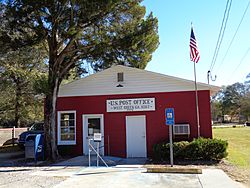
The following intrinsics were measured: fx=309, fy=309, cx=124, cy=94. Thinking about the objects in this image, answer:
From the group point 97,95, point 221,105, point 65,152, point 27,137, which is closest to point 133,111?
point 97,95

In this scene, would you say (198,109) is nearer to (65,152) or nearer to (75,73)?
(65,152)

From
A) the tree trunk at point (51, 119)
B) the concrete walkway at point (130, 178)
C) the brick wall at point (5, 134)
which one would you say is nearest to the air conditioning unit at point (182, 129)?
the concrete walkway at point (130, 178)

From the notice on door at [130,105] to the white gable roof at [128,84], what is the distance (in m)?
0.48

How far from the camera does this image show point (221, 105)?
96.9 metres

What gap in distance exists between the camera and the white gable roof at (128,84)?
1622cm

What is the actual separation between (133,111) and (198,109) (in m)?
3.40

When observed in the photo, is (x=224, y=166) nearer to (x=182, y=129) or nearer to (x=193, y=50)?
(x=182, y=129)

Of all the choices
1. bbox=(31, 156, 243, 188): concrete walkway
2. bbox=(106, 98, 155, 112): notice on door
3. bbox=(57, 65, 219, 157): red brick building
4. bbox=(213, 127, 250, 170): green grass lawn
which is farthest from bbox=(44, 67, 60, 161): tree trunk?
bbox=(213, 127, 250, 170): green grass lawn

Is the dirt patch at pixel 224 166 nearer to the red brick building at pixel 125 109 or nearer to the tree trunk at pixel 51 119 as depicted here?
the red brick building at pixel 125 109

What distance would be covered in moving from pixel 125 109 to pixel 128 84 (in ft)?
4.51

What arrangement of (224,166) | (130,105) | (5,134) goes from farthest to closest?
(5,134)
(130,105)
(224,166)

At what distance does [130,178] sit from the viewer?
10.2 meters

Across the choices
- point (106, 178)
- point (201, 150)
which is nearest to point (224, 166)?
point (201, 150)

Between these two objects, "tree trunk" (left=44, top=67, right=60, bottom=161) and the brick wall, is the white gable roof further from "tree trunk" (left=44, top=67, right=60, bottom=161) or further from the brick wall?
the brick wall
